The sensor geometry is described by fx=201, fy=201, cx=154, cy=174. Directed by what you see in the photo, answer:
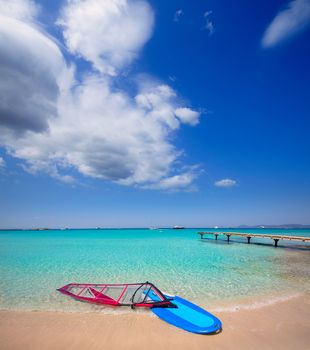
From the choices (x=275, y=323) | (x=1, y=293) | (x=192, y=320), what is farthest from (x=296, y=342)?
(x=1, y=293)

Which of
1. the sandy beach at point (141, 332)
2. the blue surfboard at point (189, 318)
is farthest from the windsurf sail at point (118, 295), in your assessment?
the sandy beach at point (141, 332)

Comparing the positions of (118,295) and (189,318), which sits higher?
(189,318)

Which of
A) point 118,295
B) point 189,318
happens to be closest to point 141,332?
point 189,318

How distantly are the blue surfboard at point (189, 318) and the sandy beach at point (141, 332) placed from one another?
183 mm

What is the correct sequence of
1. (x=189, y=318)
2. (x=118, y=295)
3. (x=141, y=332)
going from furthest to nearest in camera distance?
1. (x=118, y=295)
2. (x=189, y=318)
3. (x=141, y=332)

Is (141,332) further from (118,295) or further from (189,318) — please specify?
(118,295)

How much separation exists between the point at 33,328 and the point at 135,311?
11.8 feet

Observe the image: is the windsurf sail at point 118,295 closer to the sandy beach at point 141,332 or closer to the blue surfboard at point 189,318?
the blue surfboard at point 189,318

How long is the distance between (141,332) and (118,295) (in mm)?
3581

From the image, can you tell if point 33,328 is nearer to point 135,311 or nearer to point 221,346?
point 135,311

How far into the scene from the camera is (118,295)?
32.3 feet

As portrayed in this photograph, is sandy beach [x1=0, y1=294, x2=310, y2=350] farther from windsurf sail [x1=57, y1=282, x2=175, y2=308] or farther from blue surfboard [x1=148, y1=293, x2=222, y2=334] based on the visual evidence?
windsurf sail [x1=57, y1=282, x2=175, y2=308]

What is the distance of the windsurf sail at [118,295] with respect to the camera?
27.2 ft

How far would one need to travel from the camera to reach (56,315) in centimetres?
790
